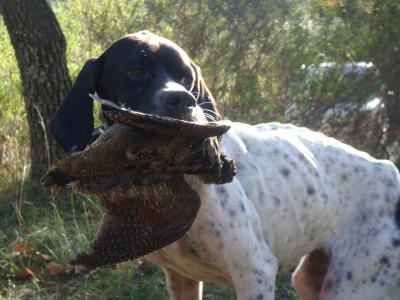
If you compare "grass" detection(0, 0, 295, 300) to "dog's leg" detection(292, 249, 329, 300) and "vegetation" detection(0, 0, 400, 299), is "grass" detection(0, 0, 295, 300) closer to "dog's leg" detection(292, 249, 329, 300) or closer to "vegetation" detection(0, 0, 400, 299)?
"vegetation" detection(0, 0, 400, 299)

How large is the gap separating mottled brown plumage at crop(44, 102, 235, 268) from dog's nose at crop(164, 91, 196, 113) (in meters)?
0.17

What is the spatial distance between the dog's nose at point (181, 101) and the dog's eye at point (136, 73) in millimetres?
396

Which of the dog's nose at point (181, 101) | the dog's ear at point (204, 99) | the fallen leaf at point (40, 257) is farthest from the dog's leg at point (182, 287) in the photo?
the fallen leaf at point (40, 257)

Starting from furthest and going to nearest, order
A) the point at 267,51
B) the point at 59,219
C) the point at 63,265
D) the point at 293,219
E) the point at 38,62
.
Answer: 1. the point at 267,51
2. the point at 38,62
3. the point at 59,219
4. the point at 63,265
5. the point at 293,219

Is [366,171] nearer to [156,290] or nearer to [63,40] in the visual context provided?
[156,290]

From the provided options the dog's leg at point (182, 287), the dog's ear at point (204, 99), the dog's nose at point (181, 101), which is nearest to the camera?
the dog's nose at point (181, 101)

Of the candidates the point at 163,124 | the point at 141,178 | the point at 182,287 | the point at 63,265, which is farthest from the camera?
the point at 63,265

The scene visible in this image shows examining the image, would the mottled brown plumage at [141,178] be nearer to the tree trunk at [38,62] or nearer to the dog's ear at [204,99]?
the dog's ear at [204,99]

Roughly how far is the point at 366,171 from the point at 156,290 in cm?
156

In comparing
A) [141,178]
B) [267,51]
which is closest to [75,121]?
[141,178]

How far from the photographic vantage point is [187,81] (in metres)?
3.80

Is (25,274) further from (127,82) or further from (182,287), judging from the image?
(127,82)

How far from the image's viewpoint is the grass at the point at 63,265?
5.09 meters

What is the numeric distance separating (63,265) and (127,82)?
216 centimetres
